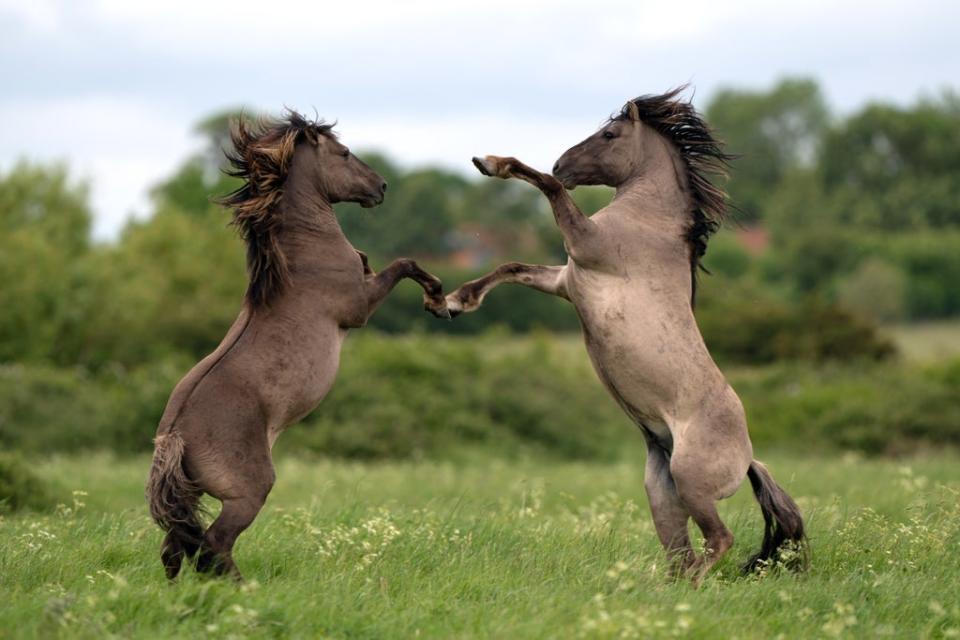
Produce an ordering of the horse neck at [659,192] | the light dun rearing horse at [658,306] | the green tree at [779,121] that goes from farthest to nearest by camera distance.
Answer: the green tree at [779,121], the horse neck at [659,192], the light dun rearing horse at [658,306]

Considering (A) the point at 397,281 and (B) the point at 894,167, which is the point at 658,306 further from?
(B) the point at 894,167

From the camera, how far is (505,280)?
7.66 m

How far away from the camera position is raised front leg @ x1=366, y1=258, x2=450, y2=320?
7.14m

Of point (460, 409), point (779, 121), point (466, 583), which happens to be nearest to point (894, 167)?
point (779, 121)

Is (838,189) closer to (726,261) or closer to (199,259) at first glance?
(726,261)

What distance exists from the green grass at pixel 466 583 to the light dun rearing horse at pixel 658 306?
430 millimetres

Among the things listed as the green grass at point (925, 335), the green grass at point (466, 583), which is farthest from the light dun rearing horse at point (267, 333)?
the green grass at point (925, 335)

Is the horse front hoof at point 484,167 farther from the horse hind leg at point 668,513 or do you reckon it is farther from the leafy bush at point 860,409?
the leafy bush at point 860,409

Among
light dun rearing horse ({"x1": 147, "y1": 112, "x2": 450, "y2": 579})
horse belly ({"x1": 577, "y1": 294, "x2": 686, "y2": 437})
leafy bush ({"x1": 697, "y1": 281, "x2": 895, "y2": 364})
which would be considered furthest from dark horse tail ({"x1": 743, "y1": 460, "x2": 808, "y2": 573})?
leafy bush ({"x1": 697, "y1": 281, "x2": 895, "y2": 364})

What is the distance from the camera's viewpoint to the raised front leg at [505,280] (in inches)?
302

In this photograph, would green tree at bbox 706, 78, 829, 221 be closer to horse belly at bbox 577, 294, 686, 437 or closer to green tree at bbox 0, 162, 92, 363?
green tree at bbox 0, 162, 92, 363

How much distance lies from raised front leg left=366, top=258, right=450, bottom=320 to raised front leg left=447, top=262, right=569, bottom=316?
8 cm

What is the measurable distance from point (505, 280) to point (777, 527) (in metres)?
2.23

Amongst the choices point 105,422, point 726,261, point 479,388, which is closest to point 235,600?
point 105,422
